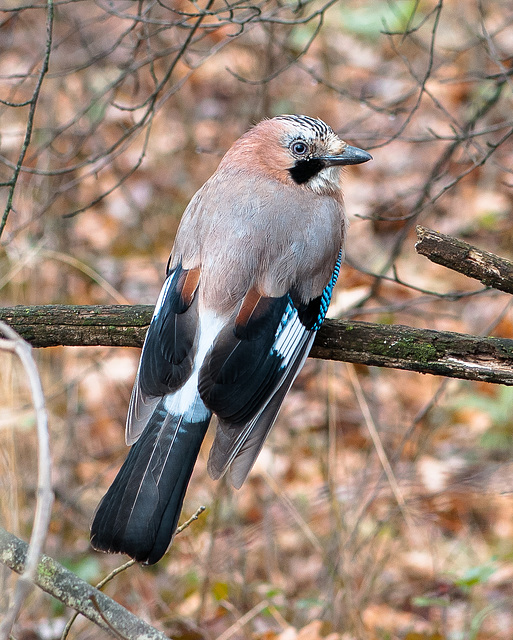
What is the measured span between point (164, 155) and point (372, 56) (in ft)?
9.38

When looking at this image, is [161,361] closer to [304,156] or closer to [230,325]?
[230,325]

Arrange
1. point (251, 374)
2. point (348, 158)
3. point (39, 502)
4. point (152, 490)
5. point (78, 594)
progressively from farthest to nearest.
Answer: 1. point (348, 158)
2. point (251, 374)
3. point (152, 490)
4. point (78, 594)
5. point (39, 502)

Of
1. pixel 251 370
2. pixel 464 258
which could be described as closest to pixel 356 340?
pixel 251 370

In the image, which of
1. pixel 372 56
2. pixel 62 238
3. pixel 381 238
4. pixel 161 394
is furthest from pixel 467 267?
pixel 372 56

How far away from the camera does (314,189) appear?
12.2ft

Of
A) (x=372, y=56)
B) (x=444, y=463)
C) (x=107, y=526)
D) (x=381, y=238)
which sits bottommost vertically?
(x=444, y=463)

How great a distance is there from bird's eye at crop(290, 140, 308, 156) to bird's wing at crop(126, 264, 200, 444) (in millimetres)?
1068

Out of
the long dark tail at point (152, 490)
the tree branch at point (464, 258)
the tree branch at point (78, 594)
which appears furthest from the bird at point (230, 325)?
the tree branch at point (464, 258)

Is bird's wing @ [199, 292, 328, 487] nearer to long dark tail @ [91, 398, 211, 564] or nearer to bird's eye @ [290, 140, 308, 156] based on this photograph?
long dark tail @ [91, 398, 211, 564]

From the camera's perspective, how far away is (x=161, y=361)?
3.06 meters

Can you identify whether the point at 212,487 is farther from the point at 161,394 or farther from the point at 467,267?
the point at 467,267

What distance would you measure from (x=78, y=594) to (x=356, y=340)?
1352 millimetres

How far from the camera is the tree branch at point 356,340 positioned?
2.69 metres

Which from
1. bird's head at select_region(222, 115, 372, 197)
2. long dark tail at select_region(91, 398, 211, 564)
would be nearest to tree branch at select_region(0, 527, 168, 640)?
long dark tail at select_region(91, 398, 211, 564)
